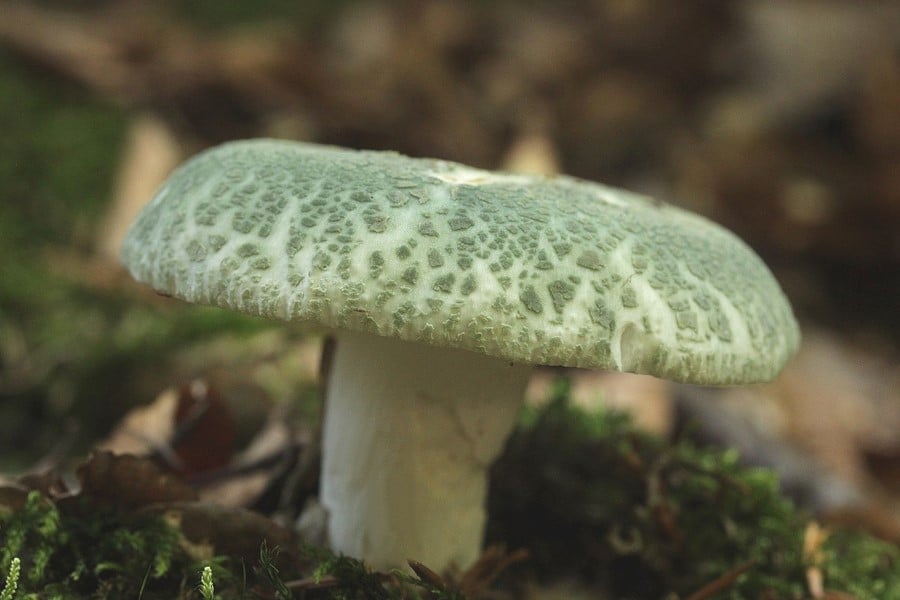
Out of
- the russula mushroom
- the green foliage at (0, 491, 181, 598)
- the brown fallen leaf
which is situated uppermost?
the russula mushroom

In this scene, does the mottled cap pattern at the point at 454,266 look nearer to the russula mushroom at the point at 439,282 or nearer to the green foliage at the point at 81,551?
the russula mushroom at the point at 439,282

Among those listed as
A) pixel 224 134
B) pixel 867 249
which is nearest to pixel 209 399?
pixel 224 134

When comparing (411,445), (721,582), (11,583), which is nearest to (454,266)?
(411,445)

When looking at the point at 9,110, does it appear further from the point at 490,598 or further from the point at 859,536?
the point at 859,536

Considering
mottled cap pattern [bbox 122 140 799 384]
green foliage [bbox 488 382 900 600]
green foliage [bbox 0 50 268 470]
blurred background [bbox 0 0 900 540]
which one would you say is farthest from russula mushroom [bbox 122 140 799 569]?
green foliage [bbox 0 50 268 470]

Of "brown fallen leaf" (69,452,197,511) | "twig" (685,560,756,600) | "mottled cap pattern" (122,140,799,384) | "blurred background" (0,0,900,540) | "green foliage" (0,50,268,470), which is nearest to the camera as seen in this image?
"mottled cap pattern" (122,140,799,384)

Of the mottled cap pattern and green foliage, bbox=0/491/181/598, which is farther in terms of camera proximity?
green foliage, bbox=0/491/181/598

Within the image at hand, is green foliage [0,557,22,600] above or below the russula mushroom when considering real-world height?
below

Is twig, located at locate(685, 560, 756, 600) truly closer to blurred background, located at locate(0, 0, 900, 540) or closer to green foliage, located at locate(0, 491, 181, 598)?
blurred background, located at locate(0, 0, 900, 540)
